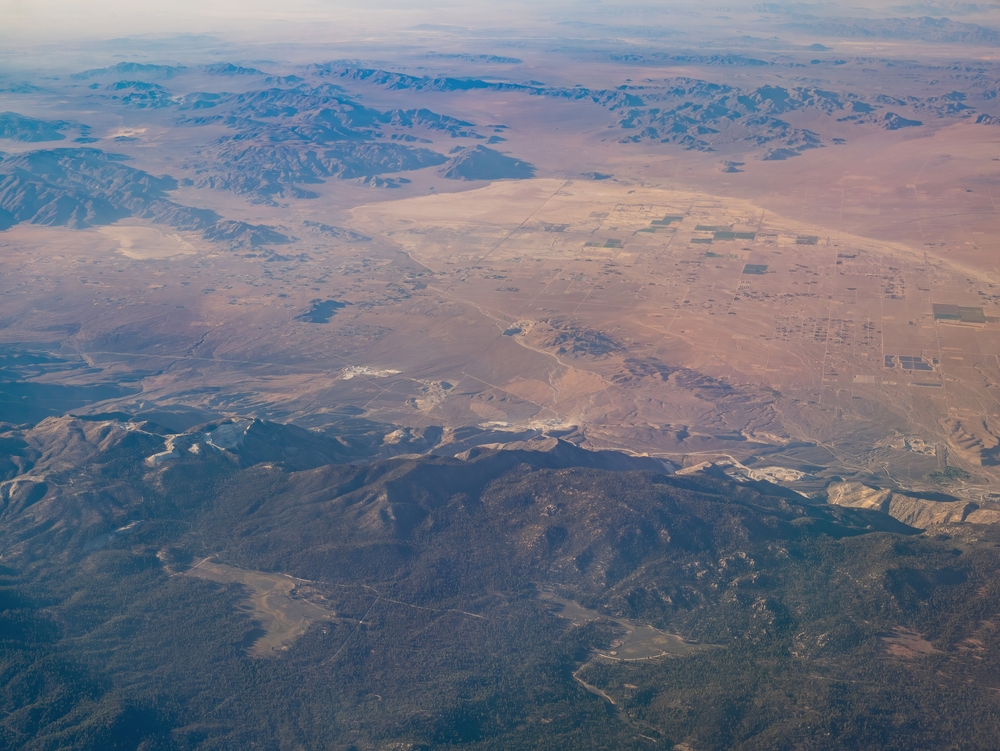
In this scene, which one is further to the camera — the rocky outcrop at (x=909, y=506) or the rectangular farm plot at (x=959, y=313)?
the rectangular farm plot at (x=959, y=313)

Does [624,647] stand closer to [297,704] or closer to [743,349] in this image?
[297,704]

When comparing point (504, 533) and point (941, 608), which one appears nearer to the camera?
point (941, 608)

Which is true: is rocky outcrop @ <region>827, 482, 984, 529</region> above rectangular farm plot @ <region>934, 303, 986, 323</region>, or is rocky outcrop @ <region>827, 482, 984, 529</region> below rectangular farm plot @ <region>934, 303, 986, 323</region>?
below

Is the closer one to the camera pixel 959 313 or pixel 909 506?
pixel 909 506

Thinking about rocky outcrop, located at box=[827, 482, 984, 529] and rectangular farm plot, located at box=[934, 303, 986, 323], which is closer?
rocky outcrop, located at box=[827, 482, 984, 529]

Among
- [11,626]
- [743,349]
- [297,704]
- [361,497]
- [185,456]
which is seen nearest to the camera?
[297,704]

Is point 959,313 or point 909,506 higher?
point 959,313

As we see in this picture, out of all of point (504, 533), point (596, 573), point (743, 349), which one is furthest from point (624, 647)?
point (743, 349)

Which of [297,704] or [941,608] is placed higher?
[941,608]

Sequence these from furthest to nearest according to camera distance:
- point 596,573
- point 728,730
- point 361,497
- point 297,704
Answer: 1. point 361,497
2. point 596,573
3. point 297,704
4. point 728,730

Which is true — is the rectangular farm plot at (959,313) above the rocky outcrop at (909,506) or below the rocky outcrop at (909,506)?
above
